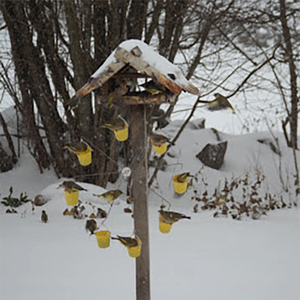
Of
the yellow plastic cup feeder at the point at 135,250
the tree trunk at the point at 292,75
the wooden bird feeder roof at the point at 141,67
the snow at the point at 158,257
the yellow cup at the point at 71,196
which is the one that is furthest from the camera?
the tree trunk at the point at 292,75

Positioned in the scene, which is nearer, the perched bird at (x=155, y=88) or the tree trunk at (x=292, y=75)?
the perched bird at (x=155, y=88)

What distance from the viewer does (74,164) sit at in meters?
4.53

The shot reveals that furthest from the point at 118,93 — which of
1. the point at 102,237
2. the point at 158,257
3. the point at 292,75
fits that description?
the point at 292,75

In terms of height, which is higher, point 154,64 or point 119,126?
point 154,64

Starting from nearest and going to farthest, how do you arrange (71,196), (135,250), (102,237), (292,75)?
(135,250) → (102,237) → (71,196) → (292,75)

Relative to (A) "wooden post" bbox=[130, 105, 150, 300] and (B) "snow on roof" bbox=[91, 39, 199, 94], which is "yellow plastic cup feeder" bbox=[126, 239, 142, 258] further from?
(B) "snow on roof" bbox=[91, 39, 199, 94]

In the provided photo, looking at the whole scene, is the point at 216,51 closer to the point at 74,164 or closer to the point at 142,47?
the point at 74,164

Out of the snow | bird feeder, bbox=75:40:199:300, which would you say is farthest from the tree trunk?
bird feeder, bbox=75:40:199:300

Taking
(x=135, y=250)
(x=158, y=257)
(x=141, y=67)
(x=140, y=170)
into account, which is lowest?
(x=158, y=257)

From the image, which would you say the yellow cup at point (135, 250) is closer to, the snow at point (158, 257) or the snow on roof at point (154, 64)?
the snow at point (158, 257)

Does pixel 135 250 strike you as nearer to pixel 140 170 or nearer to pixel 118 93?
pixel 140 170

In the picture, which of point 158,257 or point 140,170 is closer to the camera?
point 140,170

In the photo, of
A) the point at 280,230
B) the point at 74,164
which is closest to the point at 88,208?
the point at 74,164

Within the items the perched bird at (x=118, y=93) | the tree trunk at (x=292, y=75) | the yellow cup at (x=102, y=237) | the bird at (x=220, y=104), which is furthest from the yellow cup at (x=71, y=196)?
the tree trunk at (x=292, y=75)
